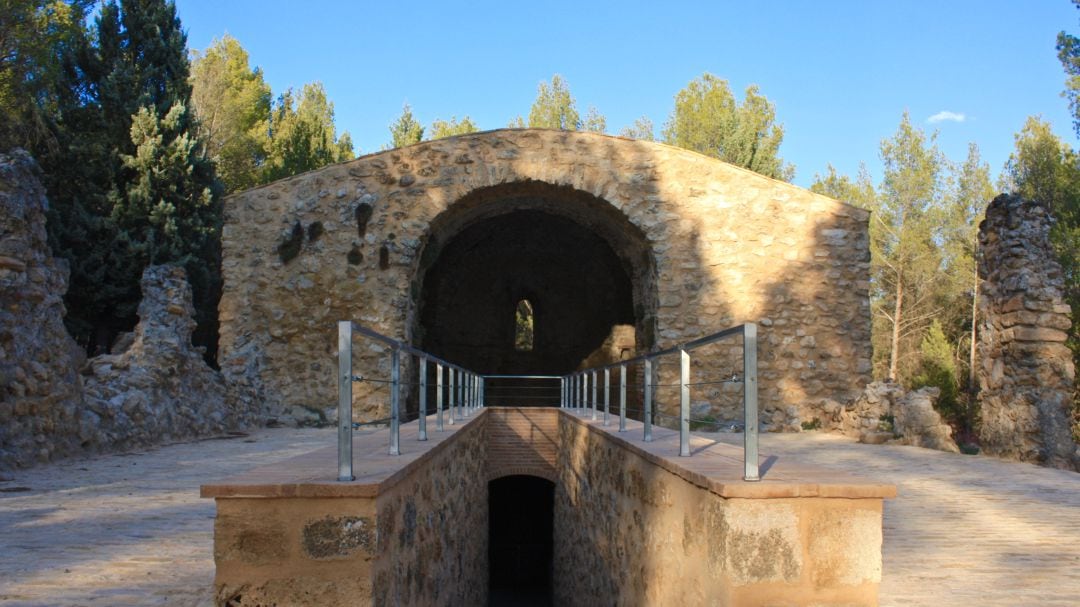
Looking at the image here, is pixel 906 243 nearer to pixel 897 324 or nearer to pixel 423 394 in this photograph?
pixel 897 324

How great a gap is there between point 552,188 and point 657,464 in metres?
9.14

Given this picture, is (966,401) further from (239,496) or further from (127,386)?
(239,496)

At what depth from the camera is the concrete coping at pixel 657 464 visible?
2.94 metres

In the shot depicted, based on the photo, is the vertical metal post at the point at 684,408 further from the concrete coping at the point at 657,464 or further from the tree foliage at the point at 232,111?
the tree foliage at the point at 232,111

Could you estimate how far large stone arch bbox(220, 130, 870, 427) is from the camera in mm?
12625

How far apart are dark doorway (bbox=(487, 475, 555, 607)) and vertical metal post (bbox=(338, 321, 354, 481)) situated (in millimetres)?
10039

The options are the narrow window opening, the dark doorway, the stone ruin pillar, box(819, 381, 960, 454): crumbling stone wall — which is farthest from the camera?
the narrow window opening

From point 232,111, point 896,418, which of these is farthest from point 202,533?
point 232,111

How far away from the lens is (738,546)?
9.61 feet

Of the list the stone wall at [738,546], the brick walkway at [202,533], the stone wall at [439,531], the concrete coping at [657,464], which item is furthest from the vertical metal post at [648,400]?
the brick walkway at [202,533]

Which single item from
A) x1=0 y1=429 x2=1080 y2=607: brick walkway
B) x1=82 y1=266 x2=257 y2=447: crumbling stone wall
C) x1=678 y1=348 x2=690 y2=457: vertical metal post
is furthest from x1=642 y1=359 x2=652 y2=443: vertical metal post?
x1=82 y1=266 x2=257 y2=447: crumbling stone wall

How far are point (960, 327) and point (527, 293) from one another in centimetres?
1539

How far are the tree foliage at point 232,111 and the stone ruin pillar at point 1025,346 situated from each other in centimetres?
2186

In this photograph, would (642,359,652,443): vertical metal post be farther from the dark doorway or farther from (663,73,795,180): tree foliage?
(663,73,795,180): tree foliage
